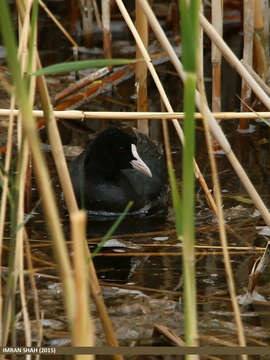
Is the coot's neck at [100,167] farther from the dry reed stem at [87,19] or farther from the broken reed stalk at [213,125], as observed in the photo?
the broken reed stalk at [213,125]

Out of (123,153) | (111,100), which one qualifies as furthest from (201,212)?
(111,100)

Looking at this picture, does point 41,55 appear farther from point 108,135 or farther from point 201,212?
point 201,212

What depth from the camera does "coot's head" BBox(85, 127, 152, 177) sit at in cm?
443

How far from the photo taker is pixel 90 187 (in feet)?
15.0

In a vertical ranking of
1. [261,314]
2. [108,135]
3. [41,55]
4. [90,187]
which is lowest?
[261,314]

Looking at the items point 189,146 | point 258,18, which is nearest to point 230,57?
point 189,146

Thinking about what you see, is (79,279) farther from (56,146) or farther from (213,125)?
(213,125)

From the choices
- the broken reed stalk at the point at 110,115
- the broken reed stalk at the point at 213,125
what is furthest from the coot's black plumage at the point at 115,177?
the broken reed stalk at the point at 213,125

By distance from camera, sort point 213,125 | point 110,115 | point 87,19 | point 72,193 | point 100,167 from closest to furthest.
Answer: point 72,193, point 213,125, point 110,115, point 100,167, point 87,19

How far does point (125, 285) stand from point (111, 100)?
8.90 ft

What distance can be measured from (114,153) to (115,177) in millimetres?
186

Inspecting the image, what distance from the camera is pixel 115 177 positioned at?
182 inches

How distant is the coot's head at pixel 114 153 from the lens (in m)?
4.43

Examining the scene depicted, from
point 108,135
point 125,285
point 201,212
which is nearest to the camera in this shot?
point 125,285
